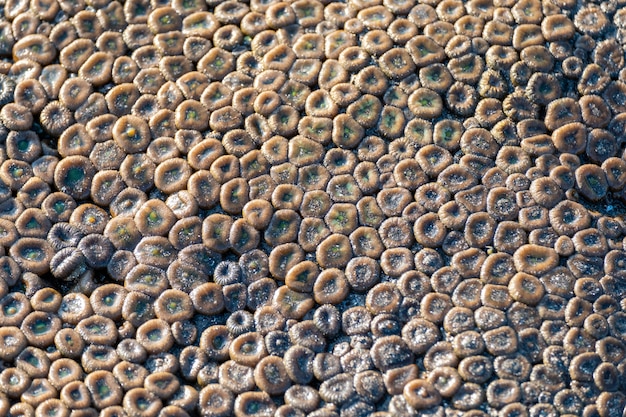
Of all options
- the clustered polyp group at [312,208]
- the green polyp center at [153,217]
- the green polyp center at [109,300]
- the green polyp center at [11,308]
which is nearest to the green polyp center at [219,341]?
the clustered polyp group at [312,208]

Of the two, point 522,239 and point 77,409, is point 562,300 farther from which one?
point 77,409

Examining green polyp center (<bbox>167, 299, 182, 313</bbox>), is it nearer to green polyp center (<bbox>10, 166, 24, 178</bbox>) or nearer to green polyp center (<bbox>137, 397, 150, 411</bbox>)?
green polyp center (<bbox>137, 397, 150, 411</bbox>)

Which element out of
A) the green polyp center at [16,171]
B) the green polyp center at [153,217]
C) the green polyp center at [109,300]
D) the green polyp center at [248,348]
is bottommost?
the green polyp center at [248,348]

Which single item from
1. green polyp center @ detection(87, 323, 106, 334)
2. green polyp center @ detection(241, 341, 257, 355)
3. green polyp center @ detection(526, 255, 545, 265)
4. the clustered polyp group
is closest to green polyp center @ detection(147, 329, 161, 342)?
the clustered polyp group

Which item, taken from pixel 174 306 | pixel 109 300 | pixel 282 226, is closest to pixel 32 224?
pixel 109 300

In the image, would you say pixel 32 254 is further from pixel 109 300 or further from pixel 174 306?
pixel 174 306

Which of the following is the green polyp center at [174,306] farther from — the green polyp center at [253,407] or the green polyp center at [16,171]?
the green polyp center at [16,171]

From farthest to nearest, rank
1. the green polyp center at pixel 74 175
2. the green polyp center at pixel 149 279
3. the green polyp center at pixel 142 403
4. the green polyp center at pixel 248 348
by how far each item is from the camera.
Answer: the green polyp center at pixel 74 175, the green polyp center at pixel 149 279, the green polyp center at pixel 248 348, the green polyp center at pixel 142 403

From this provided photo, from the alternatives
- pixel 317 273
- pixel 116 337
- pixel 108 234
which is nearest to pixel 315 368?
pixel 317 273

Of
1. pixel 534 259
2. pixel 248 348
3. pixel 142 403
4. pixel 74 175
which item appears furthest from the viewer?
pixel 74 175
